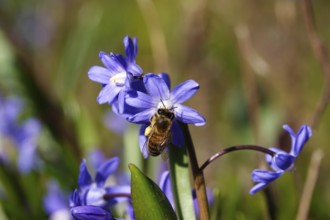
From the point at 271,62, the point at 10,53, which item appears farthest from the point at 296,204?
the point at 271,62

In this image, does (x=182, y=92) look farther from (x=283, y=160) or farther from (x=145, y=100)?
(x=283, y=160)

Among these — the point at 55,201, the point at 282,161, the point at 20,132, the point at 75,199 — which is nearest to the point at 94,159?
the point at 55,201

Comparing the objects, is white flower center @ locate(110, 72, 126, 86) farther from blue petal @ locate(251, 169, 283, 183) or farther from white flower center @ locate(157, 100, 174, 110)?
blue petal @ locate(251, 169, 283, 183)

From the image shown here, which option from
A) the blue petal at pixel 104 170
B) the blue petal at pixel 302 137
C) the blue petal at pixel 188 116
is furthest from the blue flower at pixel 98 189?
the blue petal at pixel 302 137

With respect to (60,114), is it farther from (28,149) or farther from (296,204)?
(296,204)

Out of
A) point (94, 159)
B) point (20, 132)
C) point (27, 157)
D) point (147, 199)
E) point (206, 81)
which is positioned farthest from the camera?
point (206, 81)

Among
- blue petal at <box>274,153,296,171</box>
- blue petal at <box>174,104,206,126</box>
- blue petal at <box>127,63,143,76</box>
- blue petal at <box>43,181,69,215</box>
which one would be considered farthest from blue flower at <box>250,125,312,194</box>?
blue petal at <box>43,181,69,215</box>
